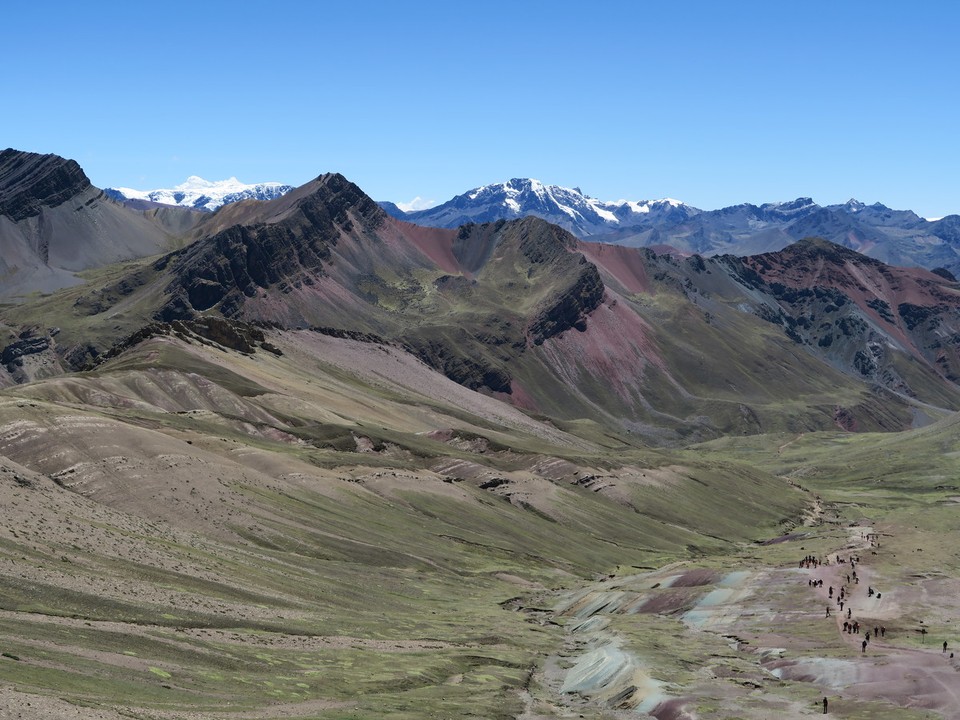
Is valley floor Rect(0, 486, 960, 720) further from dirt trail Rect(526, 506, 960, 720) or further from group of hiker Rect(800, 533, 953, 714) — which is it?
group of hiker Rect(800, 533, 953, 714)

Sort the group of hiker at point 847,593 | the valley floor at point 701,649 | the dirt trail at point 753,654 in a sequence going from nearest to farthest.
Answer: the valley floor at point 701,649 < the dirt trail at point 753,654 < the group of hiker at point 847,593

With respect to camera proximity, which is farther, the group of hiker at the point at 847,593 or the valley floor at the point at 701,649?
the group of hiker at the point at 847,593

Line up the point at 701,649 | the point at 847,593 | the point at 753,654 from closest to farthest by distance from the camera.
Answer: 1. the point at 753,654
2. the point at 701,649
3. the point at 847,593

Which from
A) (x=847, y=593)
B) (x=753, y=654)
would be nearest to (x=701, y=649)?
(x=753, y=654)

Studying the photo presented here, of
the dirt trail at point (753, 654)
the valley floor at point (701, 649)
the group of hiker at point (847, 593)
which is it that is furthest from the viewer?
the group of hiker at point (847, 593)

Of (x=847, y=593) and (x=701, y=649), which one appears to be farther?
(x=847, y=593)

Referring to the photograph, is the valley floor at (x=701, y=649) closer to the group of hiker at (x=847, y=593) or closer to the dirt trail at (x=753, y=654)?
the dirt trail at (x=753, y=654)

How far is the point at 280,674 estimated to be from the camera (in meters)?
91.4

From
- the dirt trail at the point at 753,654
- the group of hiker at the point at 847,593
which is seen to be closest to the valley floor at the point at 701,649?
the dirt trail at the point at 753,654

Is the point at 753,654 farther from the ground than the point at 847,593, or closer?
closer

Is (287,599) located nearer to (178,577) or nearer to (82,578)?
(178,577)

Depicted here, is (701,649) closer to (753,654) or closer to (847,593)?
(753,654)

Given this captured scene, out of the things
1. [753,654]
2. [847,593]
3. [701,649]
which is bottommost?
[701,649]

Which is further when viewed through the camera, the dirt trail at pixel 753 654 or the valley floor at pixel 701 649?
the dirt trail at pixel 753 654
